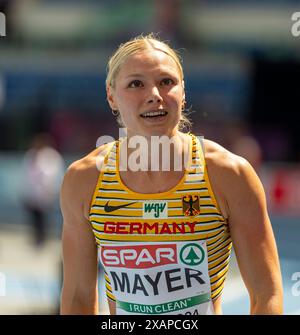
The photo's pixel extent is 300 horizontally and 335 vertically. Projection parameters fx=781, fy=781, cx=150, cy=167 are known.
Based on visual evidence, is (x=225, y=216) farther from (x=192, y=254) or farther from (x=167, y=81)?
(x=167, y=81)

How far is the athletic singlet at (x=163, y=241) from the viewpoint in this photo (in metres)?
3.18

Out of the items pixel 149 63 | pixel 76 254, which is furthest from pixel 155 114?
pixel 76 254

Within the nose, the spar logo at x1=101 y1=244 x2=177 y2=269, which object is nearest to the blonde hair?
the nose

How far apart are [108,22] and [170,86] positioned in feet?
67.6

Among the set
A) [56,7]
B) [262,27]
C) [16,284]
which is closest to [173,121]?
[16,284]

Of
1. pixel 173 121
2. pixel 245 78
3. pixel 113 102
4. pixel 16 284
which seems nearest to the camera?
pixel 173 121

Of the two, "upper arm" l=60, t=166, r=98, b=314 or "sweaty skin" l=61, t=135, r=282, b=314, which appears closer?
"sweaty skin" l=61, t=135, r=282, b=314

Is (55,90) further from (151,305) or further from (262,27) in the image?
(151,305)

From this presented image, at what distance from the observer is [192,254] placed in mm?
3217

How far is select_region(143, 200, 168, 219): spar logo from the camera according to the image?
10.4ft

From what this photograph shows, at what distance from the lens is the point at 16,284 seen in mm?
10078

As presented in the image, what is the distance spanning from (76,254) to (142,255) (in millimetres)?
320

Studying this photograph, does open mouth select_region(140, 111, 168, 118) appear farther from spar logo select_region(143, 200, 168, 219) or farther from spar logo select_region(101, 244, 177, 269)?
spar logo select_region(101, 244, 177, 269)

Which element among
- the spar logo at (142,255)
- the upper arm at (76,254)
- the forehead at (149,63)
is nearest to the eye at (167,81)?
the forehead at (149,63)
